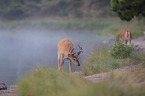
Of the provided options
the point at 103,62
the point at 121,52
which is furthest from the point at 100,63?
the point at 121,52

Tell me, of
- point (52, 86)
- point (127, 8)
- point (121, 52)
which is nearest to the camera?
point (52, 86)

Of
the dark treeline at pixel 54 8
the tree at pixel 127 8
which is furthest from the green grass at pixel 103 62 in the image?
the dark treeline at pixel 54 8

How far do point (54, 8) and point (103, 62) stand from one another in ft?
140

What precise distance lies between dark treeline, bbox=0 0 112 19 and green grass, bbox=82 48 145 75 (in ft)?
120

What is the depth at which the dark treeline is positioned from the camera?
154 feet

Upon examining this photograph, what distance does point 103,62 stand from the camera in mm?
8922

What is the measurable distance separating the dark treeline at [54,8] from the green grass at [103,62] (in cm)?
3660

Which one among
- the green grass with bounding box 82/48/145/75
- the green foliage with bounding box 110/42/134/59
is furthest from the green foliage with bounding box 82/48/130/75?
the green foliage with bounding box 110/42/134/59

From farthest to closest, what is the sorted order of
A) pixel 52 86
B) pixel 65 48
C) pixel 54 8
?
pixel 54 8, pixel 65 48, pixel 52 86

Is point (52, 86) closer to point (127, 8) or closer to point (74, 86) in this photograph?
point (74, 86)

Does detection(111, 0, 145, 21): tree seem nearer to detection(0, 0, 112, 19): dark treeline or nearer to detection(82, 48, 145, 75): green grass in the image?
detection(82, 48, 145, 75): green grass

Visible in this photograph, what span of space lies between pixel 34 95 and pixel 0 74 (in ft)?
20.1

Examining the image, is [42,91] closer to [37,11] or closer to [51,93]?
[51,93]

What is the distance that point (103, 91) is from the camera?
13.7ft
